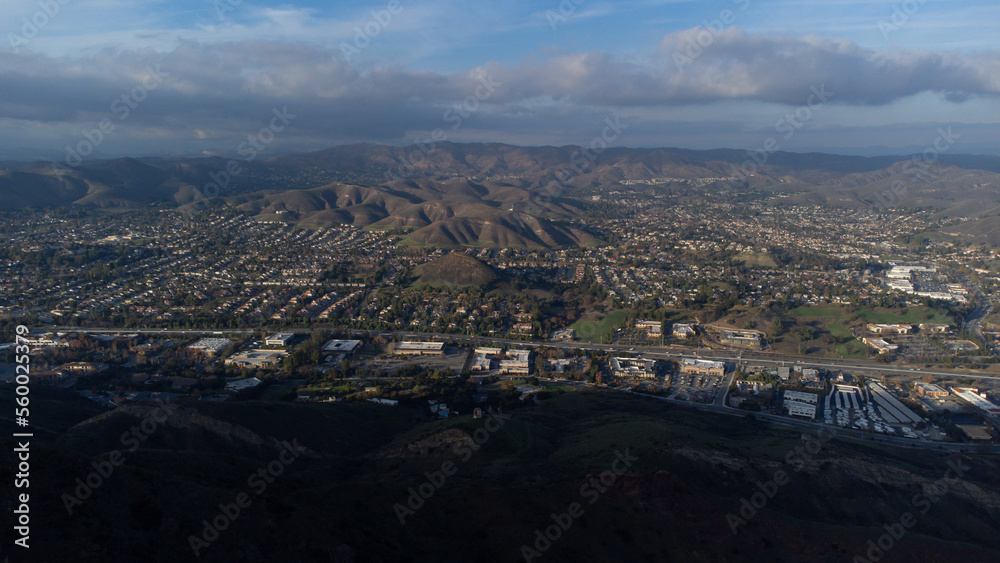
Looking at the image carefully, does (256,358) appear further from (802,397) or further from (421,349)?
(802,397)

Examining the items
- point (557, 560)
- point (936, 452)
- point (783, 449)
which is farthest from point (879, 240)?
point (557, 560)

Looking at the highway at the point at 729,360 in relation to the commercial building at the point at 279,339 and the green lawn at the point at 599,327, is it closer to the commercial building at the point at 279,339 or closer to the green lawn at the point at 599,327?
the commercial building at the point at 279,339

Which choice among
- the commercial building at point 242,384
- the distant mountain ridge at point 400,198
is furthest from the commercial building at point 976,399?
the distant mountain ridge at point 400,198

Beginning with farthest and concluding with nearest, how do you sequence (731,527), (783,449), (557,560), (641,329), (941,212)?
(941,212) < (641,329) < (783,449) < (731,527) < (557,560)

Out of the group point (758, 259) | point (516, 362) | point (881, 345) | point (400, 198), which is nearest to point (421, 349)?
point (516, 362)

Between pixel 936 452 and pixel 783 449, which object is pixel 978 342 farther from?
pixel 783 449

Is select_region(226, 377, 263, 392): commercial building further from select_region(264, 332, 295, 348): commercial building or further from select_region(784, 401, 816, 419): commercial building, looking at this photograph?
select_region(784, 401, 816, 419): commercial building

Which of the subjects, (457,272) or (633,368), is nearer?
(633,368)
